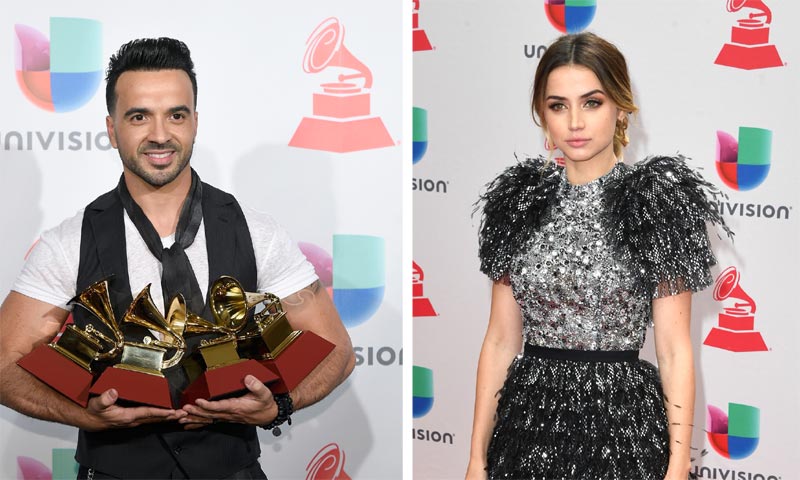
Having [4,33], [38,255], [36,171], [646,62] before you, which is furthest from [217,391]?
[646,62]

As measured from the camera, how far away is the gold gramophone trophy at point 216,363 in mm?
2285

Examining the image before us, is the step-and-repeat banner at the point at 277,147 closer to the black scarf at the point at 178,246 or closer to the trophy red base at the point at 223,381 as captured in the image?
the black scarf at the point at 178,246

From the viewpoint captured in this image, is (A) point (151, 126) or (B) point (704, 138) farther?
(B) point (704, 138)

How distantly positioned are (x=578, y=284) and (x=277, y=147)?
119 cm

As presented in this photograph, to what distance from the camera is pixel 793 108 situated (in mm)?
2988

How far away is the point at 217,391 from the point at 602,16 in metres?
1.77

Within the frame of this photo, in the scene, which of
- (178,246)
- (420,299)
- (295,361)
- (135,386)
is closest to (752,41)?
(420,299)

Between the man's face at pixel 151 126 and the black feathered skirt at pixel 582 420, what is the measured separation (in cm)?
108

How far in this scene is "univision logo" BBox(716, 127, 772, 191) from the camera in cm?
303

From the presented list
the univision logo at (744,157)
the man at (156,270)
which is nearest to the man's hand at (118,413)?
the man at (156,270)

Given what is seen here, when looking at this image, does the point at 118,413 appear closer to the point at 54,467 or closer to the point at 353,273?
the point at 54,467

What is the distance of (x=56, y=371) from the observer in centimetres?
227

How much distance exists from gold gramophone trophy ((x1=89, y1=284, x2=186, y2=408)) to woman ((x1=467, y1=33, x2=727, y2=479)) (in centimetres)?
79

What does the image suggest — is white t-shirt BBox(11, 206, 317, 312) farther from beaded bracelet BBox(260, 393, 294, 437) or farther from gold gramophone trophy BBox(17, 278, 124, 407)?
beaded bracelet BBox(260, 393, 294, 437)
